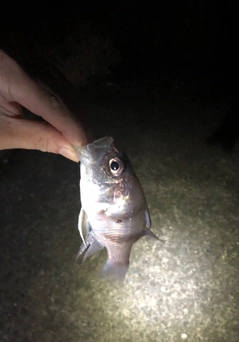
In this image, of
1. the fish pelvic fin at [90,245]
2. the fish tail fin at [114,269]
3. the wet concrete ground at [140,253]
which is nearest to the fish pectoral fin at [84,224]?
the fish pelvic fin at [90,245]

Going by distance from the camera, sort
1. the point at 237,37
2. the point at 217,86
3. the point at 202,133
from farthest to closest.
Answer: the point at 237,37
the point at 217,86
the point at 202,133

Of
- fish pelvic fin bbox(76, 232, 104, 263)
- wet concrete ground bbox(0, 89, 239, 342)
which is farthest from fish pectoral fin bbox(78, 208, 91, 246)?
wet concrete ground bbox(0, 89, 239, 342)

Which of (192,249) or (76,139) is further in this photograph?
(192,249)

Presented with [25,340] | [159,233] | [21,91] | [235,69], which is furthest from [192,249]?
[235,69]

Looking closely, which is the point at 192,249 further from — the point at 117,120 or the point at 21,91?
the point at 21,91

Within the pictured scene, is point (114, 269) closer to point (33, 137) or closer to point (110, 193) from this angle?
point (110, 193)

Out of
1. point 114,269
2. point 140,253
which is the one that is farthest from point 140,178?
point 114,269

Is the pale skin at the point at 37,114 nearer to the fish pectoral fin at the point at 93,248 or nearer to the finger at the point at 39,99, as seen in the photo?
the finger at the point at 39,99
